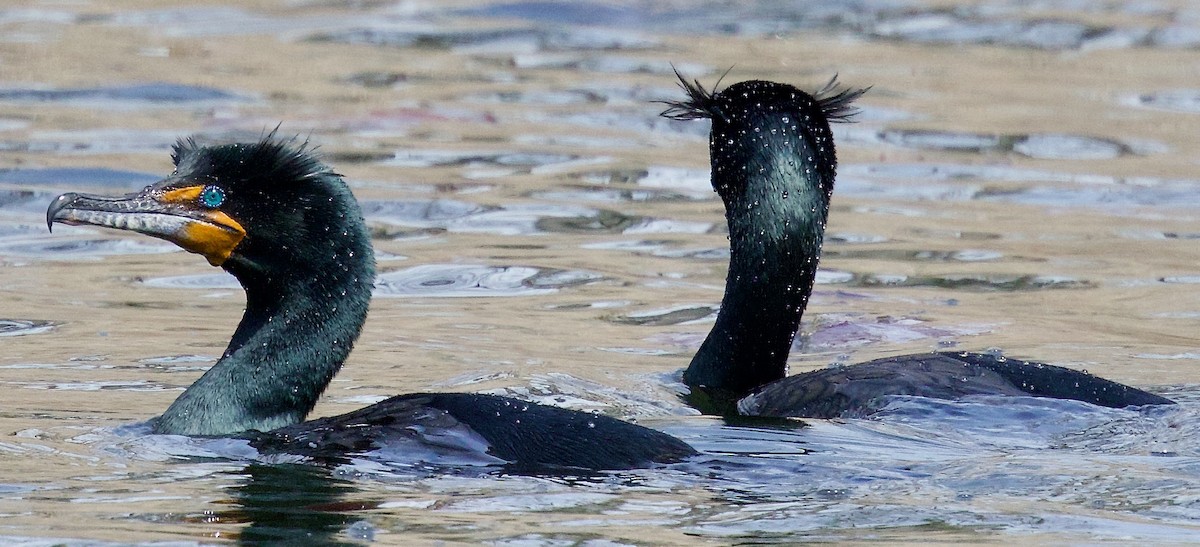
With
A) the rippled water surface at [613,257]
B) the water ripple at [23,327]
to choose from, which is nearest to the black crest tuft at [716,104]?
the rippled water surface at [613,257]

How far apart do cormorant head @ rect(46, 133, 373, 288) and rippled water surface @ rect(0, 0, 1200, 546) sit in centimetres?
65

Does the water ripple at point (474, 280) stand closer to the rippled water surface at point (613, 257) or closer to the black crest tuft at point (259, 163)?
the rippled water surface at point (613, 257)

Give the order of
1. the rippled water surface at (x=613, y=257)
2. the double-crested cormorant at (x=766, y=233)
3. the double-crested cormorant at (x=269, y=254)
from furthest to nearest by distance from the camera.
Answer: the double-crested cormorant at (x=766, y=233), the double-crested cormorant at (x=269, y=254), the rippled water surface at (x=613, y=257)

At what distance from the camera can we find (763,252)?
784cm

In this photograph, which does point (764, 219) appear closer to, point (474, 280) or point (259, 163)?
point (259, 163)

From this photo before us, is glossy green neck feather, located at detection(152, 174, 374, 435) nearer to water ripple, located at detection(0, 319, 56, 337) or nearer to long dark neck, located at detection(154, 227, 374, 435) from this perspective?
long dark neck, located at detection(154, 227, 374, 435)

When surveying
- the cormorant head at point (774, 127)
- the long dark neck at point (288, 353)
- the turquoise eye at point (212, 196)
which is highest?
the cormorant head at point (774, 127)

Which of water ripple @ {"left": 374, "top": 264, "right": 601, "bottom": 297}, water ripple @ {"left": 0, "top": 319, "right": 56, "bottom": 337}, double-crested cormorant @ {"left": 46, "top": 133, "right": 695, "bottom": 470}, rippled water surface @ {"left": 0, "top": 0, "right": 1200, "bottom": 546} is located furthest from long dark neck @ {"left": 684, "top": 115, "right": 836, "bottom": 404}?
water ripple @ {"left": 0, "top": 319, "right": 56, "bottom": 337}

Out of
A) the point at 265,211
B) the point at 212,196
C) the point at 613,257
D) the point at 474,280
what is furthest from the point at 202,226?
the point at 613,257

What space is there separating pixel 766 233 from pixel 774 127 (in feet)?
1.28

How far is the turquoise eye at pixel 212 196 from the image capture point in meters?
6.68

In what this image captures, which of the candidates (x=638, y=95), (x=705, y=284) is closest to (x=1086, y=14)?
(x=638, y=95)

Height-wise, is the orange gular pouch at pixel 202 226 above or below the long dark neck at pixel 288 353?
above

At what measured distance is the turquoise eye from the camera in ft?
21.9
